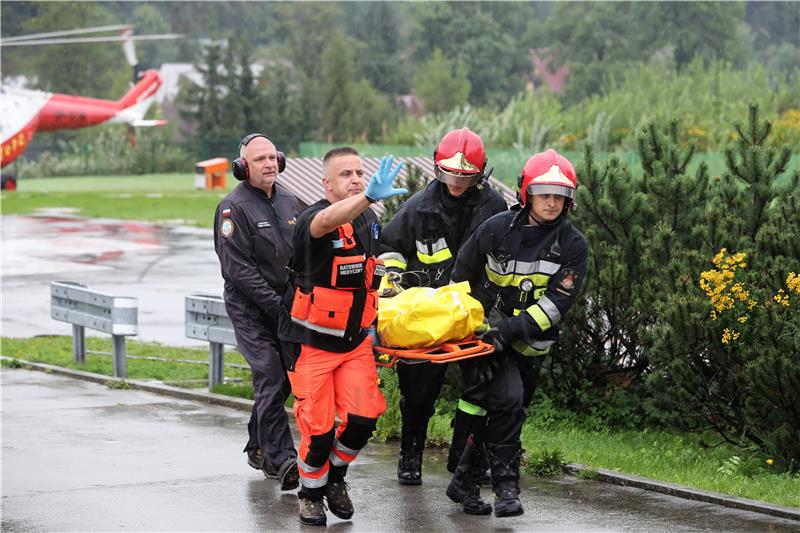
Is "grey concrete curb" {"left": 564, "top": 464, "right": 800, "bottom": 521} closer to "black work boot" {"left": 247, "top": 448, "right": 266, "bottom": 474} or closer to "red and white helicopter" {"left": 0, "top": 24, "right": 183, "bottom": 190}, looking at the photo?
"black work boot" {"left": 247, "top": 448, "right": 266, "bottom": 474}

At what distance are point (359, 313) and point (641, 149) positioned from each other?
3.43 m

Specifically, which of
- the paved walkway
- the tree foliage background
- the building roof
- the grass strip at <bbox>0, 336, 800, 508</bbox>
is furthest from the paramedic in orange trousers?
the tree foliage background

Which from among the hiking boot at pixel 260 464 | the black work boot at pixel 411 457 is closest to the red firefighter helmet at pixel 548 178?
the black work boot at pixel 411 457

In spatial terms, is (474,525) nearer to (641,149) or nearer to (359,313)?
(359,313)

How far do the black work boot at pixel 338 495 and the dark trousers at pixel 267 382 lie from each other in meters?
0.79

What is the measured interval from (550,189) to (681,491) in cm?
186

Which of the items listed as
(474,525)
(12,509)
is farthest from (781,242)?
(12,509)

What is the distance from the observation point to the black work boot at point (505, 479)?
709cm

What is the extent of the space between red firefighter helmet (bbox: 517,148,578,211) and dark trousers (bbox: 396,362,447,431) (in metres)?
1.21

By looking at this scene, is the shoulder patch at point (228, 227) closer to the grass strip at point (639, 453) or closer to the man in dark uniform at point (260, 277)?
the man in dark uniform at point (260, 277)

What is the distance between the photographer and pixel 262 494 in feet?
25.3

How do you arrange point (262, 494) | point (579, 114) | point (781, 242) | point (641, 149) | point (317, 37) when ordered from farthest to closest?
point (317, 37) < point (579, 114) < point (641, 149) < point (781, 242) < point (262, 494)

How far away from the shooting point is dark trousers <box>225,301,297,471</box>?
7.95m

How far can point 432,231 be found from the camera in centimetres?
790
